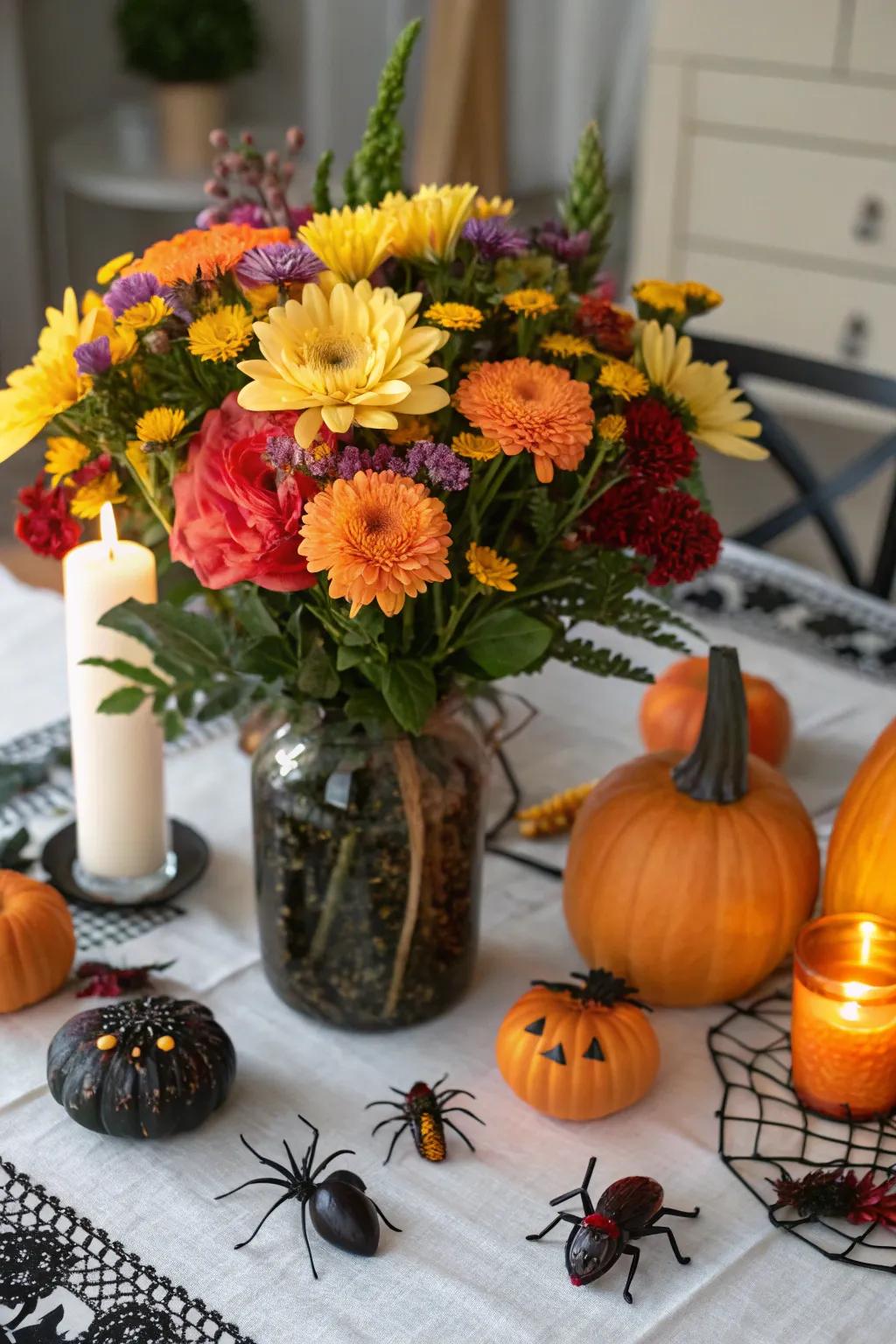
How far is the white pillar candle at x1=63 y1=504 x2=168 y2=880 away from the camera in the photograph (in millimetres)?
922

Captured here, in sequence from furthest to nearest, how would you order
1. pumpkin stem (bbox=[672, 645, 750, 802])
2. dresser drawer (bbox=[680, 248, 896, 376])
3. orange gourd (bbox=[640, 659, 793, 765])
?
dresser drawer (bbox=[680, 248, 896, 376])
orange gourd (bbox=[640, 659, 793, 765])
pumpkin stem (bbox=[672, 645, 750, 802])

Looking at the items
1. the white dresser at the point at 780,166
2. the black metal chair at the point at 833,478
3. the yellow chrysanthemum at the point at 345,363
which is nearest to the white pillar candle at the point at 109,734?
the yellow chrysanthemum at the point at 345,363

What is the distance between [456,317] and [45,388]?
22 centimetres

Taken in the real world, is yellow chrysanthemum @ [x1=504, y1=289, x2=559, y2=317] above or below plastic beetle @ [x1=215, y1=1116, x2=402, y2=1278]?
above

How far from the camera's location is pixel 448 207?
2.59 feet

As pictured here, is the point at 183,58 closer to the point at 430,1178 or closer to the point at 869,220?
the point at 869,220

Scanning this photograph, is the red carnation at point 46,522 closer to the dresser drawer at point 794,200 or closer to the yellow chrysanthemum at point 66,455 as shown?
the yellow chrysanthemum at point 66,455

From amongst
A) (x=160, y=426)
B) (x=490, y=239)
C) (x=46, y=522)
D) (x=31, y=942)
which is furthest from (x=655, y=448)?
(x=31, y=942)

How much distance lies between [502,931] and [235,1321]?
350 mm

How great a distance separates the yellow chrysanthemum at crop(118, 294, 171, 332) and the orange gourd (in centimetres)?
53

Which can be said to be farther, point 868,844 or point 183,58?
point 183,58

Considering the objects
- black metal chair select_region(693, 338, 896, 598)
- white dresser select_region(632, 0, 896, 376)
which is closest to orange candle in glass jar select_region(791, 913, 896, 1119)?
black metal chair select_region(693, 338, 896, 598)

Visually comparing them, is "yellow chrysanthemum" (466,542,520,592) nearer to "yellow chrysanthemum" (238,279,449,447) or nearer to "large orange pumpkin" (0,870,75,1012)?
"yellow chrysanthemum" (238,279,449,447)

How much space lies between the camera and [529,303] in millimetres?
768
